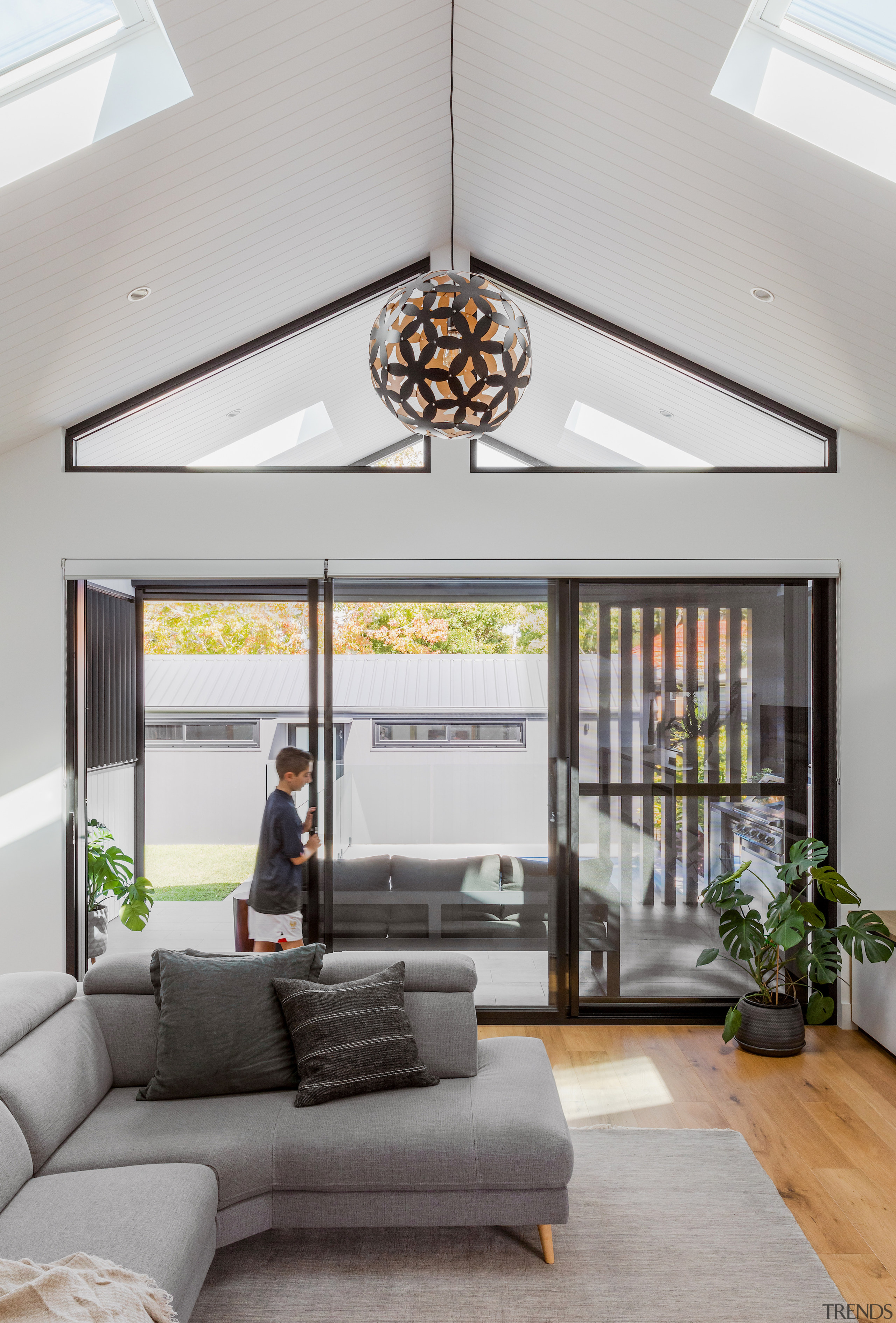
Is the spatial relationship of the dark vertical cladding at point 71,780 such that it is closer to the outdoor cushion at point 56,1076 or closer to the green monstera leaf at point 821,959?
the outdoor cushion at point 56,1076

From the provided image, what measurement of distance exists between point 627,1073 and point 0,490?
151 inches

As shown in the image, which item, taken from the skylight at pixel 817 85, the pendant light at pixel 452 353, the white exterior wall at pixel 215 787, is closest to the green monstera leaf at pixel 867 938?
the white exterior wall at pixel 215 787

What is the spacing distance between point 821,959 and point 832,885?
33 centimetres

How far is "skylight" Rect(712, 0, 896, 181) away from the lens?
8.01 ft

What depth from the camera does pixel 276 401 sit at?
4.25 m

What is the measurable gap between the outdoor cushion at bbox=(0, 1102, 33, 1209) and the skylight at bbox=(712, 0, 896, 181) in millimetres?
3319

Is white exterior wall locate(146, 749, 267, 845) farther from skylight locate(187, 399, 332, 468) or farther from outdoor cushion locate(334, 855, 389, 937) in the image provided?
skylight locate(187, 399, 332, 468)

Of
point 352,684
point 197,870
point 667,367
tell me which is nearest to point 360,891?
point 197,870

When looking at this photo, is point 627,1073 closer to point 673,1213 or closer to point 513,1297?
point 673,1213

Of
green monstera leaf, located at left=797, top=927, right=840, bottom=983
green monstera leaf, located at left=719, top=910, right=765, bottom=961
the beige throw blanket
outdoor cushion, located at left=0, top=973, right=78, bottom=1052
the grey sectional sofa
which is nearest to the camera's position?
the beige throw blanket

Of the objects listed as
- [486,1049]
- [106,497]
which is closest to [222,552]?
[106,497]

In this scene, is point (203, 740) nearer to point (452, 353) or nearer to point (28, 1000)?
point (28, 1000)

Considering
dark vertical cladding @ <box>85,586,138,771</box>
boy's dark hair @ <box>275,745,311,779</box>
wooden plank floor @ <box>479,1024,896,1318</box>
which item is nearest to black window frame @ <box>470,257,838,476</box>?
boy's dark hair @ <box>275,745,311,779</box>

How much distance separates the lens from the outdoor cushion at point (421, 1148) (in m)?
2.39
